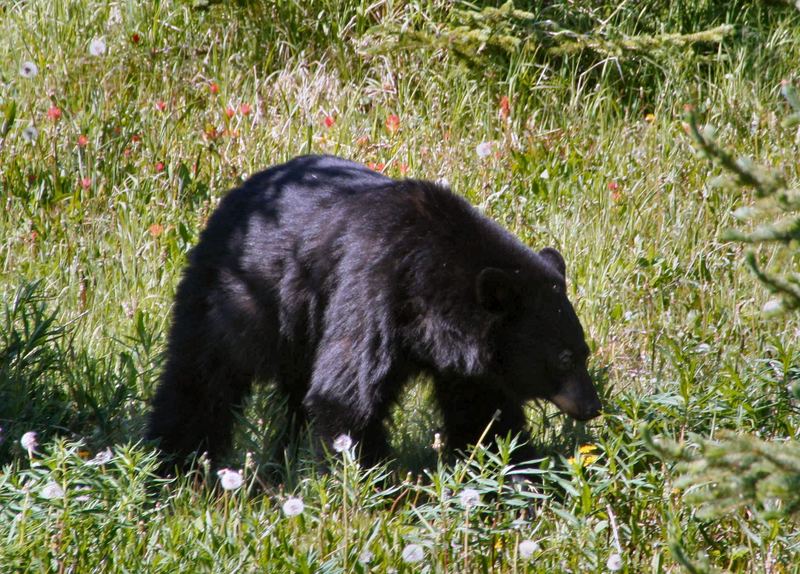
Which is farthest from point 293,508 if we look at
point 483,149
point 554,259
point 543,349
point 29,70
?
point 29,70

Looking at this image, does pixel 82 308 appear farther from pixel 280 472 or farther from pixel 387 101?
pixel 387 101

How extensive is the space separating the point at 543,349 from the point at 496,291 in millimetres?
332

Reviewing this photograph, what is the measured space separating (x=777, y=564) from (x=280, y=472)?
6.29 feet

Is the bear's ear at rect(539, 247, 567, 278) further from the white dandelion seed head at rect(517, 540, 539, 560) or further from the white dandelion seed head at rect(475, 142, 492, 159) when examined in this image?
the white dandelion seed head at rect(475, 142, 492, 159)

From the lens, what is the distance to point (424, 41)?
727 centimetres

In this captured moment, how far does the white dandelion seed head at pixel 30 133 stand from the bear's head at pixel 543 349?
3.28 meters

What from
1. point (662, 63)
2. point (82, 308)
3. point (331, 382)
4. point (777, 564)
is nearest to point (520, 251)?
point (331, 382)

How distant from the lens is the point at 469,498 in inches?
120

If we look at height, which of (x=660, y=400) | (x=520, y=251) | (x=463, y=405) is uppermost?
(x=520, y=251)

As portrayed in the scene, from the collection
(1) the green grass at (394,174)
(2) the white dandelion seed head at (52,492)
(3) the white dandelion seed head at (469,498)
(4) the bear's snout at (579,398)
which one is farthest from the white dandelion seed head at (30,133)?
(3) the white dandelion seed head at (469,498)

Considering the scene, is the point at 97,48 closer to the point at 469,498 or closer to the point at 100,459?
the point at 100,459

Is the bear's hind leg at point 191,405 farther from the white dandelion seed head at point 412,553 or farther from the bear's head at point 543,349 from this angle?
the white dandelion seed head at point 412,553

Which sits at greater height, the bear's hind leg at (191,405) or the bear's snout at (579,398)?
the bear's snout at (579,398)

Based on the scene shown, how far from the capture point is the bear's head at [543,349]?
4.21m
